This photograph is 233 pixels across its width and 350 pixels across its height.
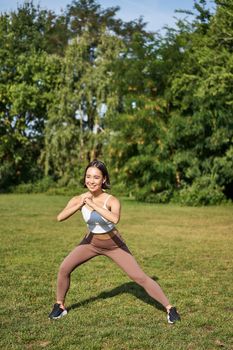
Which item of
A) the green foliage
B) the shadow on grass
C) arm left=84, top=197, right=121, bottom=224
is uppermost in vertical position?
the green foliage

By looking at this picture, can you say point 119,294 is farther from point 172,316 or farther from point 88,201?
point 88,201

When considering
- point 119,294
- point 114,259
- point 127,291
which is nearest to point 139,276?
point 114,259

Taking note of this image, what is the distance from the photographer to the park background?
6059 millimetres

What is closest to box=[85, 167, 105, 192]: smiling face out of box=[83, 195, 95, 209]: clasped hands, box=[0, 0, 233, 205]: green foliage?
box=[83, 195, 95, 209]: clasped hands

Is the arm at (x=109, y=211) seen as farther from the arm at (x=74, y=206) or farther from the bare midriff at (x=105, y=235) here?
the bare midriff at (x=105, y=235)

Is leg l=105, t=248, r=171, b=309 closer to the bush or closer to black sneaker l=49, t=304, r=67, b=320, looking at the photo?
black sneaker l=49, t=304, r=67, b=320

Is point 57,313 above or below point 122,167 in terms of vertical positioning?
below

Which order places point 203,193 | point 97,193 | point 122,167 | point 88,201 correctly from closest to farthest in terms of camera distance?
point 88,201 → point 97,193 → point 203,193 → point 122,167

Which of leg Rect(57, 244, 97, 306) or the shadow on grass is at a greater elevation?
leg Rect(57, 244, 97, 306)

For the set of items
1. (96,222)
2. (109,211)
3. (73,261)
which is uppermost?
(109,211)

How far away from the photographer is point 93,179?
223 inches

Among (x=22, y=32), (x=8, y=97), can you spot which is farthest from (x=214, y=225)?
(x=22, y=32)

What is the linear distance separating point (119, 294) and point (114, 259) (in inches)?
63.9

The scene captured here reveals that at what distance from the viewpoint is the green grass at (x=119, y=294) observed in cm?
521
